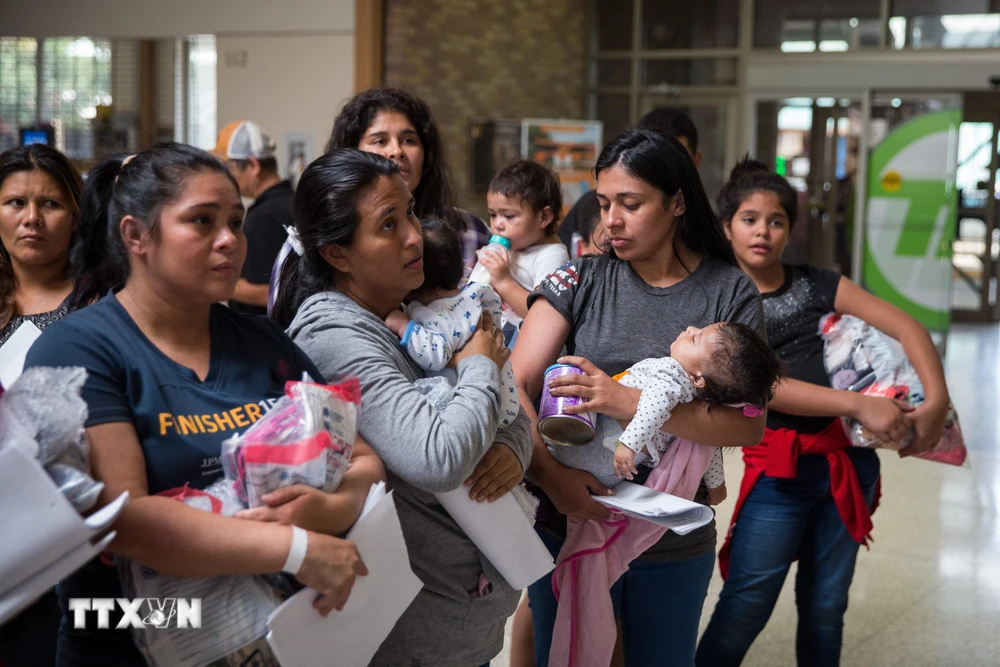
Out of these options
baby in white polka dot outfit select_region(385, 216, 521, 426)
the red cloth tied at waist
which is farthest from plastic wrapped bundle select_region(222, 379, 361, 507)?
the red cloth tied at waist

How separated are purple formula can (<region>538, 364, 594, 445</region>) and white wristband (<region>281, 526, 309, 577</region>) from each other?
2.29 feet

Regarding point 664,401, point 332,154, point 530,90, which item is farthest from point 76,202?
point 530,90

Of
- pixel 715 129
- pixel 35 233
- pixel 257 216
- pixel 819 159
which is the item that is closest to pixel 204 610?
pixel 35 233

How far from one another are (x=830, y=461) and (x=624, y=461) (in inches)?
38.3

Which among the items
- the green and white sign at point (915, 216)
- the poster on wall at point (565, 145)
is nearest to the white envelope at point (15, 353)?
the poster on wall at point (565, 145)

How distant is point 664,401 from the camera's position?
6.43 feet

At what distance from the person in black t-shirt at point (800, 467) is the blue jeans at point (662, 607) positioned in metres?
0.56

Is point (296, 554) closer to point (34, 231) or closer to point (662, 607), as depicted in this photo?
point (662, 607)

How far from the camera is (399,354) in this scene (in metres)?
1.80

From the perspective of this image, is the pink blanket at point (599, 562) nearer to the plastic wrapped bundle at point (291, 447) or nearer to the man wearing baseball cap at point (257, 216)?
the plastic wrapped bundle at point (291, 447)

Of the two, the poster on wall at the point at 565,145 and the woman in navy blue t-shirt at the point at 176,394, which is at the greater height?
the poster on wall at the point at 565,145

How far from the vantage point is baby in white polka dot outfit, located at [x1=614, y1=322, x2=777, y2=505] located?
77.8 inches

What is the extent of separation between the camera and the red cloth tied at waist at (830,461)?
8.95 ft

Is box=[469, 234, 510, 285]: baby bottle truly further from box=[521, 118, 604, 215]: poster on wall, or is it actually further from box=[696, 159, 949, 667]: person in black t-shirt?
box=[521, 118, 604, 215]: poster on wall
